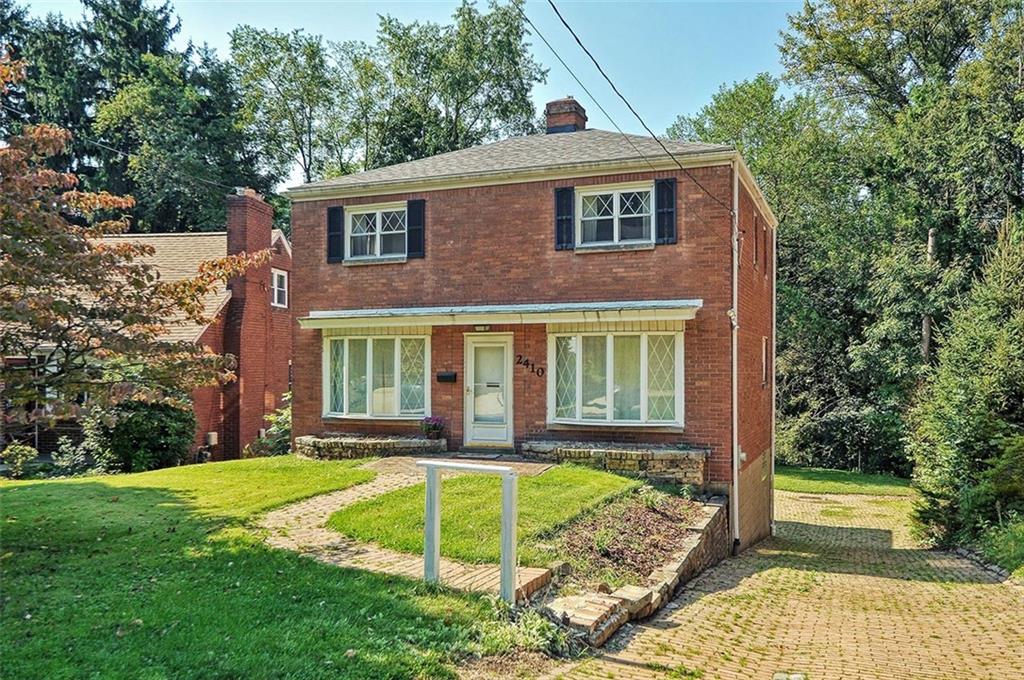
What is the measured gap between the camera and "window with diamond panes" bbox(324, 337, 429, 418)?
49.9ft

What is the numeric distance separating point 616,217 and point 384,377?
591 centimetres

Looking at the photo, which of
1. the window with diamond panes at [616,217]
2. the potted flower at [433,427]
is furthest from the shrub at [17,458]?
the window with diamond panes at [616,217]

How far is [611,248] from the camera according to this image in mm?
13867

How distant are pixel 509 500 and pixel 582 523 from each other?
2953 millimetres

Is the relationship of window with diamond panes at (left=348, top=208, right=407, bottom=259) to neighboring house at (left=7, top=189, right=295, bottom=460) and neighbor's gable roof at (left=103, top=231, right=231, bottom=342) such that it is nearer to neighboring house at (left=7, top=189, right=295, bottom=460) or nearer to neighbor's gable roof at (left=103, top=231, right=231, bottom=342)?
neighboring house at (left=7, top=189, right=295, bottom=460)

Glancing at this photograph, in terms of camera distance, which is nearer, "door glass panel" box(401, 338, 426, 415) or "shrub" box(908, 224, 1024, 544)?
"shrub" box(908, 224, 1024, 544)

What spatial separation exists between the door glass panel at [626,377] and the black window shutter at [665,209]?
78.2 inches

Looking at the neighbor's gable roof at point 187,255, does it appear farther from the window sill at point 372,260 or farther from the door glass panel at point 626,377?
the door glass panel at point 626,377

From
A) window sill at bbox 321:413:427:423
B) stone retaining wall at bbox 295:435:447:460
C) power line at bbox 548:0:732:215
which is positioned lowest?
stone retaining wall at bbox 295:435:447:460

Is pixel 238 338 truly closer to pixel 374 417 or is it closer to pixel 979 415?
pixel 374 417

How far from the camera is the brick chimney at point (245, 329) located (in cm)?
2062

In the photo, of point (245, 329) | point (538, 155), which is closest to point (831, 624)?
point (538, 155)

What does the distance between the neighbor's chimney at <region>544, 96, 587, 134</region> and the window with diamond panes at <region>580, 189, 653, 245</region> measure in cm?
492

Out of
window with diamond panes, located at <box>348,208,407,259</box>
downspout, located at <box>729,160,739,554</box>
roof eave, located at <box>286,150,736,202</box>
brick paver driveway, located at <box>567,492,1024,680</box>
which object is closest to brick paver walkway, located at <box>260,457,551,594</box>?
brick paver driveway, located at <box>567,492,1024,680</box>
